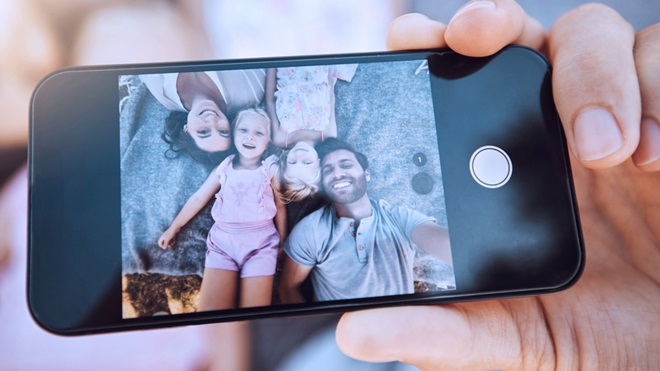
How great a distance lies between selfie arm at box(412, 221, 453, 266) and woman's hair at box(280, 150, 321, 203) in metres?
0.09

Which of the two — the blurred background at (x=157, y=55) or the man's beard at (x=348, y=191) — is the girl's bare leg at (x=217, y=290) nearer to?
the man's beard at (x=348, y=191)

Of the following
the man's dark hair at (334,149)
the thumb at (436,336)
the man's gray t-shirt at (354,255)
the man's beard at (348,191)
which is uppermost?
the man's dark hair at (334,149)

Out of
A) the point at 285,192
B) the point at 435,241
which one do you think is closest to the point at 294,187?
the point at 285,192

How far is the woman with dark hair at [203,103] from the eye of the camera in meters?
0.34

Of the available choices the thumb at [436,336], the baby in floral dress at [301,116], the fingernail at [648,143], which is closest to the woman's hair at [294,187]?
the baby in floral dress at [301,116]

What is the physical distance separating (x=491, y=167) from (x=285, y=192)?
164 mm

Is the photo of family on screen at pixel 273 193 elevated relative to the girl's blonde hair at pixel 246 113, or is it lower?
lower

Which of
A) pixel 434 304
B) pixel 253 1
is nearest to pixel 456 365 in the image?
pixel 434 304

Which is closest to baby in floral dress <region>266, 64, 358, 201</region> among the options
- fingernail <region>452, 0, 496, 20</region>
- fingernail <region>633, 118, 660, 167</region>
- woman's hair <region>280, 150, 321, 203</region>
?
woman's hair <region>280, 150, 321, 203</region>

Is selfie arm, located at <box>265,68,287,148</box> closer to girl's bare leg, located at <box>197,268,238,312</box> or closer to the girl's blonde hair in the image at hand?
the girl's blonde hair

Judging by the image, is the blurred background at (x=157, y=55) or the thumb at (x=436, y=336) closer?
the thumb at (x=436, y=336)

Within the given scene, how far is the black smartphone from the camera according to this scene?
12.6 inches

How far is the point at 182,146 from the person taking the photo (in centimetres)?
33

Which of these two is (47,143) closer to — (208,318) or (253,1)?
(208,318)
